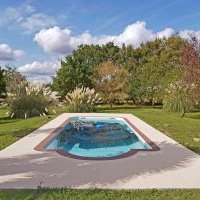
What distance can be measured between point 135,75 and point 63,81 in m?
6.98

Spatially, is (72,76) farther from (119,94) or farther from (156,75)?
(156,75)

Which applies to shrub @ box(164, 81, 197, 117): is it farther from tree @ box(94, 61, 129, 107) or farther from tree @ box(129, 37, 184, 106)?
tree @ box(94, 61, 129, 107)

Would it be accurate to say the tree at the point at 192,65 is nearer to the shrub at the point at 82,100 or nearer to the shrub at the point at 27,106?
the shrub at the point at 82,100

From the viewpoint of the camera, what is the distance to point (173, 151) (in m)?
8.48

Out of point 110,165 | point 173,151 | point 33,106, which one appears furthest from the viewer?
point 33,106

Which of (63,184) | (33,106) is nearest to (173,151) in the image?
(63,184)

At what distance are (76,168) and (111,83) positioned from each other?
73.7 feet

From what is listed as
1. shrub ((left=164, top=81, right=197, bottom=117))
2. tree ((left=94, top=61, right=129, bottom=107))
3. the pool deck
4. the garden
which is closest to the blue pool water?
the pool deck

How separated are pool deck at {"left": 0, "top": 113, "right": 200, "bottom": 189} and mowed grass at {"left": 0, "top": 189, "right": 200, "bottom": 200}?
269 millimetres

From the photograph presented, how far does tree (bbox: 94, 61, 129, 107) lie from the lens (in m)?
28.8

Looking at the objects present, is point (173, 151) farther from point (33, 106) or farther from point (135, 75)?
point (135, 75)

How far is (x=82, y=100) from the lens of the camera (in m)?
19.8

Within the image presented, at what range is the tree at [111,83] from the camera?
1134 inches

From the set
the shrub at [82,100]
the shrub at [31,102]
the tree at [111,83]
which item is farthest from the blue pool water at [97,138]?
the tree at [111,83]
